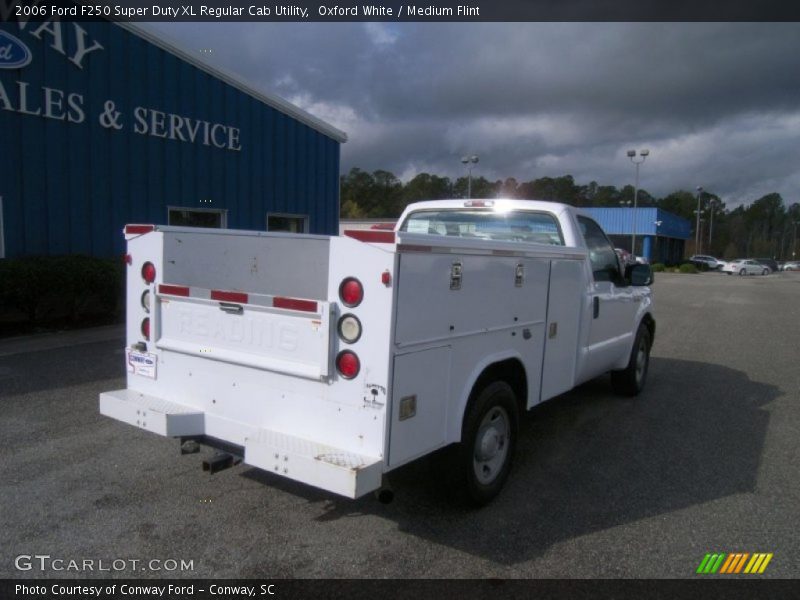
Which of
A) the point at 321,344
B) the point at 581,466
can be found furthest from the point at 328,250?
the point at 581,466

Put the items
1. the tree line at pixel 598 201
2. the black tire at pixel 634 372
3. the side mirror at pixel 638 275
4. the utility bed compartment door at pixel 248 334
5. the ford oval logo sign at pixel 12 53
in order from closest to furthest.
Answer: the utility bed compartment door at pixel 248 334 < the side mirror at pixel 638 275 < the black tire at pixel 634 372 < the ford oval logo sign at pixel 12 53 < the tree line at pixel 598 201

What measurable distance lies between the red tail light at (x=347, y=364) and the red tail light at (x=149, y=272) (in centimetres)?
159

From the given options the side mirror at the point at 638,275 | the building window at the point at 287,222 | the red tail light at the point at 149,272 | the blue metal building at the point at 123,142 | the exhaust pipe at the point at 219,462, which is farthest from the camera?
the building window at the point at 287,222

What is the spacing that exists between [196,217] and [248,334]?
11432 mm

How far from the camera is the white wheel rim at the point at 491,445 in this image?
396 centimetres

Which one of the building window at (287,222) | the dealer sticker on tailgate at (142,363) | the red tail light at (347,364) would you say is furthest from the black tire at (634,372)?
the building window at (287,222)

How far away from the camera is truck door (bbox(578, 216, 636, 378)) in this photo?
5.57 m

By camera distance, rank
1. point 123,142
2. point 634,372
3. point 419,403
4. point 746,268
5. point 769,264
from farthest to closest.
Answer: point 769,264 → point 746,268 → point 123,142 → point 634,372 → point 419,403

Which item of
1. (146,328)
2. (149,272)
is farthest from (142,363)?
(149,272)

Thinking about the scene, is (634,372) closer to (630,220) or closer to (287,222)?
(287,222)

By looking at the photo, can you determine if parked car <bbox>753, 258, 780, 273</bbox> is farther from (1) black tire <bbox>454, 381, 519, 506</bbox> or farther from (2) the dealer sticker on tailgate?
(2) the dealer sticker on tailgate

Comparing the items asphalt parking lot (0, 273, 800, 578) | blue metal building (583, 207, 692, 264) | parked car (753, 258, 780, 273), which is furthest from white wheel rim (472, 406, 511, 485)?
parked car (753, 258, 780, 273)

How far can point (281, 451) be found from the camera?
3.21 m

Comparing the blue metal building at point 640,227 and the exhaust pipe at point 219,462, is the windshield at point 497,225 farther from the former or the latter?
the blue metal building at point 640,227
